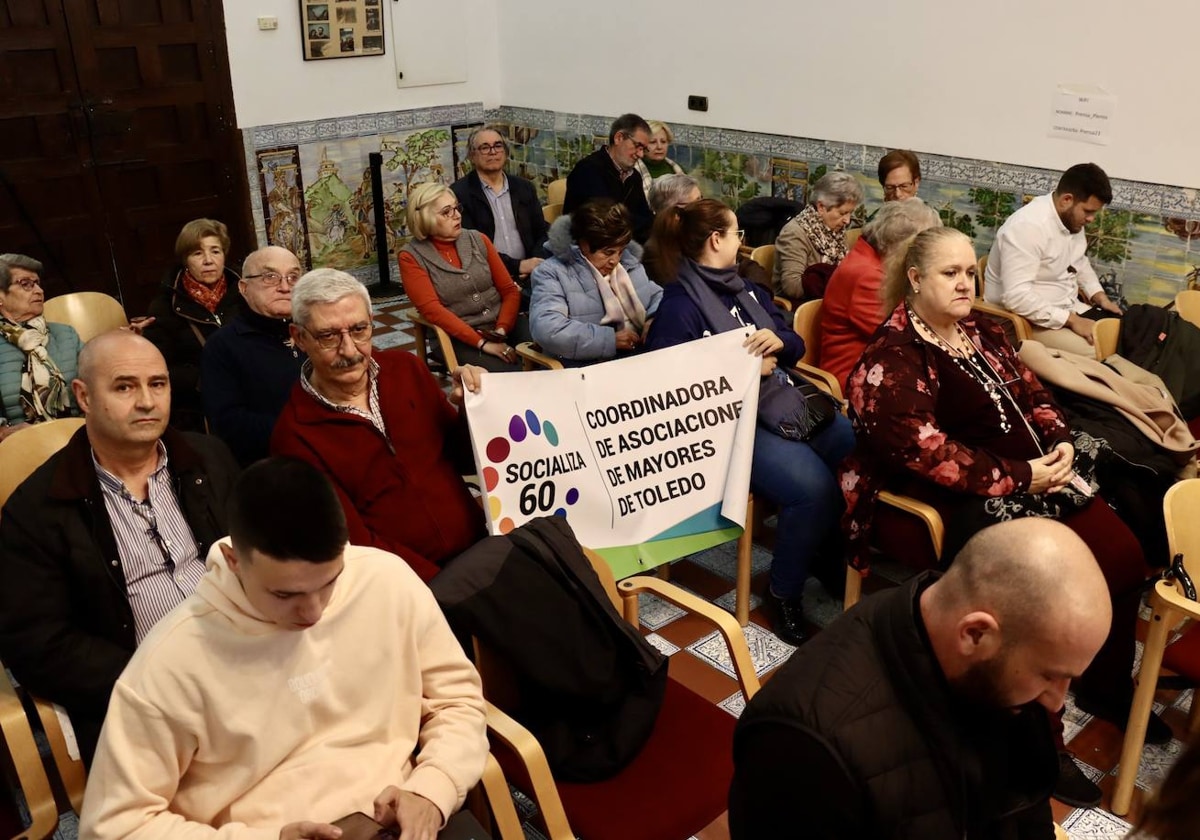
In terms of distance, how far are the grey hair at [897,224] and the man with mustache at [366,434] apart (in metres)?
2.04

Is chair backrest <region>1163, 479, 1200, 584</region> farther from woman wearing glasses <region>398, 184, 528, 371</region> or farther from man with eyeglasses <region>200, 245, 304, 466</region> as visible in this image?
woman wearing glasses <region>398, 184, 528, 371</region>

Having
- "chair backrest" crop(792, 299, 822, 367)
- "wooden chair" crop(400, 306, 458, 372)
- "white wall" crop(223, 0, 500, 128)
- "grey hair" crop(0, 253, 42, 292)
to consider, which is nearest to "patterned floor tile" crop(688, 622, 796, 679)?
"chair backrest" crop(792, 299, 822, 367)

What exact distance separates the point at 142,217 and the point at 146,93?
2.77ft

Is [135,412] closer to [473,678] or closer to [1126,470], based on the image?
[473,678]

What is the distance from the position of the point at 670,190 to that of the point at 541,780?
375cm

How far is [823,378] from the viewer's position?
4125 millimetres

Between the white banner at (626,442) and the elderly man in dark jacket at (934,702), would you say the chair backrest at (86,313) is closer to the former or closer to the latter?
the white banner at (626,442)

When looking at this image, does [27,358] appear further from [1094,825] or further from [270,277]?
[1094,825]

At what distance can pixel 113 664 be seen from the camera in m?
2.29

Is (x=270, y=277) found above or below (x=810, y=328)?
above

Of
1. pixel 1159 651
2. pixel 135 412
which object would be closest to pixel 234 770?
pixel 135 412

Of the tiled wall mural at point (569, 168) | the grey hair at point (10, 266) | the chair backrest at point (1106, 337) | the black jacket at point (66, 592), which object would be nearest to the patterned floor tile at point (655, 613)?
the black jacket at point (66, 592)

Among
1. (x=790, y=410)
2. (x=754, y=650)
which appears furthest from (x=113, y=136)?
(x=754, y=650)

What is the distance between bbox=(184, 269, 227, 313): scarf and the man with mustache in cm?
182
